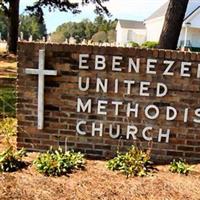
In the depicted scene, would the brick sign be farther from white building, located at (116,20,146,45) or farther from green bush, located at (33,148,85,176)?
white building, located at (116,20,146,45)

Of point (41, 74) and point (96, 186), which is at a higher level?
point (41, 74)

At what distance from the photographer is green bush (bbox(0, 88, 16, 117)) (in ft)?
27.6

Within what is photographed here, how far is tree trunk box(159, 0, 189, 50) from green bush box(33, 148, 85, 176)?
3.88m

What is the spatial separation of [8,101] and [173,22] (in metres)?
4.17

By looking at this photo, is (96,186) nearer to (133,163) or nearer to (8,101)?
(133,163)

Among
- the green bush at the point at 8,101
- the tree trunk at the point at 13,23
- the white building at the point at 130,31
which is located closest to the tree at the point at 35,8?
the tree trunk at the point at 13,23

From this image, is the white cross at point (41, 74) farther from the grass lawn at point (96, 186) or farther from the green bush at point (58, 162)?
the grass lawn at point (96, 186)

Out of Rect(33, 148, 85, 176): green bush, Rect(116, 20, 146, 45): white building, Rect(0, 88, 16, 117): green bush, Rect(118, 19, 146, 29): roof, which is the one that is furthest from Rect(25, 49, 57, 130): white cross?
Rect(118, 19, 146, 29): roof

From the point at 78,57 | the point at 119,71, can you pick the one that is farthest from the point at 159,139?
the point at 78,57

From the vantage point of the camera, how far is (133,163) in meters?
5.10

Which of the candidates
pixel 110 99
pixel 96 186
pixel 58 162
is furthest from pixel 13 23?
pixel 96 186

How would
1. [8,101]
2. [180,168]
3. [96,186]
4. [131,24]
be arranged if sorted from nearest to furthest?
[96,186] → [180,168] → [8,101] → [131,24]

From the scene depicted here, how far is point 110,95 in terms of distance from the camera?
5.49m

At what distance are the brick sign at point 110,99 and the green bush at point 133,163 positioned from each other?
0.31 metres
